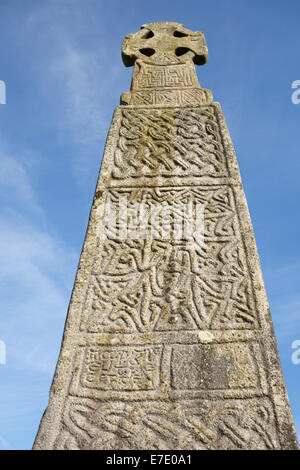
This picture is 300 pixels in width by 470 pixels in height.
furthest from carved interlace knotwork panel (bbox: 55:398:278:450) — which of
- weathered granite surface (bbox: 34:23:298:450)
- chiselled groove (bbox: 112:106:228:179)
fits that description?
chiselled groove (bbox: 112:106:228:179)

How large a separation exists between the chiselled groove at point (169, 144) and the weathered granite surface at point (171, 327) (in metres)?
0.01

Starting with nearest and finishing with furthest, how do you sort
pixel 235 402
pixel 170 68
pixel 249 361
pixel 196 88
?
pixel 235 402, pixel 249 361, pixel 196 88, pixel 170 68

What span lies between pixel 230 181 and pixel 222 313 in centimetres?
102

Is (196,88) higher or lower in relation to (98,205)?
higher

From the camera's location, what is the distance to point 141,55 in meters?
3.84

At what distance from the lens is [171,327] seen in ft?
6.04

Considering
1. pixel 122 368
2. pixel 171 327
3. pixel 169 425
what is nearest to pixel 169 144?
pixel 171 327

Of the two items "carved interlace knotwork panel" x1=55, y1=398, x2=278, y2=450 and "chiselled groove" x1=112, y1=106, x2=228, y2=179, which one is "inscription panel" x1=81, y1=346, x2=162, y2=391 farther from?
"chiselled groove" x1=112, y1=106, x2=228, y2=179

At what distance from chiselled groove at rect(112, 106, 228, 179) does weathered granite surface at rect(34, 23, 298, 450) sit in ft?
0.04
